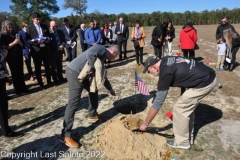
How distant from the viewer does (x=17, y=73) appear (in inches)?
234

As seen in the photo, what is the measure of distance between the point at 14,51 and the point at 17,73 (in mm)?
641

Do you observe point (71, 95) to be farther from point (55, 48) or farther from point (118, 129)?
point (55, 48)

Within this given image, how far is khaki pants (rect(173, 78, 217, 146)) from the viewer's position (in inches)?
125

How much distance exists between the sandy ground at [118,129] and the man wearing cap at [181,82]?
1.51ft

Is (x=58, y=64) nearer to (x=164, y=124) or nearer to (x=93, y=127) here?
(x=93, y=127)

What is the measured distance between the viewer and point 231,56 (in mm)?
7719

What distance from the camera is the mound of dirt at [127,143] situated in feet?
10.8

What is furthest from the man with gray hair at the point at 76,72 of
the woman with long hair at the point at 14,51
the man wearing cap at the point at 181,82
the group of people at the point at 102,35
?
the group of people at the point at 102,35

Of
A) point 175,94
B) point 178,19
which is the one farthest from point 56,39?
point 178,19

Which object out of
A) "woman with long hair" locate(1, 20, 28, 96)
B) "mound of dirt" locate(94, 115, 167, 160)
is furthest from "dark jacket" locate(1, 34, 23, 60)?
"mound of dirt" locate(94, 115, 167, 160)

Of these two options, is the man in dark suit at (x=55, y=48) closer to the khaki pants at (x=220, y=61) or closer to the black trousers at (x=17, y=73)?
the black trousers at (x=17, y=73)

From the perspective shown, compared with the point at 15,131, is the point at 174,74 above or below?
above

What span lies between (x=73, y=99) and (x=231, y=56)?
655 cm

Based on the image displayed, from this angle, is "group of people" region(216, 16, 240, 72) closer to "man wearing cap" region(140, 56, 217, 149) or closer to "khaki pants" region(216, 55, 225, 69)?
"khaki pants" region(216, 55, 225, 69)
